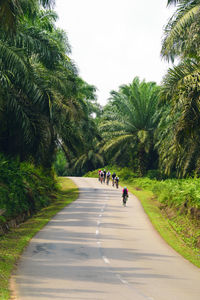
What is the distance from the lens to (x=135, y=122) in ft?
152

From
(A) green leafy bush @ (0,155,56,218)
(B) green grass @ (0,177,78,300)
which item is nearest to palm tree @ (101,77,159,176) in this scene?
(A) green leafy bush @ (0,155,56,218)

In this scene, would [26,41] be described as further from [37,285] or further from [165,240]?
[37,285]

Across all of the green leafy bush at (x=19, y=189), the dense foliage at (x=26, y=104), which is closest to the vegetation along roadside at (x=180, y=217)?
the green leafy bush at (x=19, y=189)

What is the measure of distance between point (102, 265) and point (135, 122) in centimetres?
3483

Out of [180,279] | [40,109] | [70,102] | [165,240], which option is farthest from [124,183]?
[180,279]

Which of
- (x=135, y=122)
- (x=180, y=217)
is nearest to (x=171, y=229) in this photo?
(x=180, y=217)

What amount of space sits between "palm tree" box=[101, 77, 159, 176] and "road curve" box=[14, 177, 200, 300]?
963 inches

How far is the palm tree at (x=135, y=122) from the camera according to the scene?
44594 mm

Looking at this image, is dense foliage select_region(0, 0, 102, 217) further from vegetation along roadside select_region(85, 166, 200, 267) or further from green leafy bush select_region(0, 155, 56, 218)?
vegetation along roadside select_region(85, 166, 200, 267)

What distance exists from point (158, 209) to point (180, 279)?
16767mm

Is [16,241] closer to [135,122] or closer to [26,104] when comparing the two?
[26,104]

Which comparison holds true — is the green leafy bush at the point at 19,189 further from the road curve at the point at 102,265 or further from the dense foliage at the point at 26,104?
the road curve at the point at 102,265

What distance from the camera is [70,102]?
2539cm

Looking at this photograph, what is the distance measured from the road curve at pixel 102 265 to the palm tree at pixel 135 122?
24.5m
